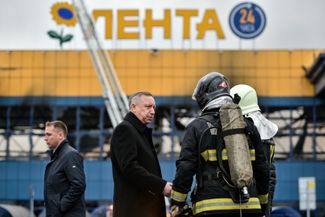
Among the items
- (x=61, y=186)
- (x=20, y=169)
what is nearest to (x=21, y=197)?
(x=20, y=169)

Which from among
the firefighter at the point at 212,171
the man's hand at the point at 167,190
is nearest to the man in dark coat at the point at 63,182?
the man's hand at the point at 167,190

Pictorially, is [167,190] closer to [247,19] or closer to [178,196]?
[178,196]

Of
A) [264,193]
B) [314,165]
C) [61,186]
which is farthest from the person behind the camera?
[314,165]

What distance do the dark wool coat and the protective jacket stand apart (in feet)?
1.78

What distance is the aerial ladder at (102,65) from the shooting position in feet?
123

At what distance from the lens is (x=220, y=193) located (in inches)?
221

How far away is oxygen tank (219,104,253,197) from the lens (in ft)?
18.4

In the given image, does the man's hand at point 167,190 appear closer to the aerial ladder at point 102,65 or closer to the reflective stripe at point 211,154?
the reflective stripe at point 211,154

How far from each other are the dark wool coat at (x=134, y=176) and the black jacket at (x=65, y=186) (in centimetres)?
140

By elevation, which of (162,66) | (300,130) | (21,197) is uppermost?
(162,66)

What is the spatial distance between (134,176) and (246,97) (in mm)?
1223

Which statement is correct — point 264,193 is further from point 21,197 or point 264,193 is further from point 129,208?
point 21,197

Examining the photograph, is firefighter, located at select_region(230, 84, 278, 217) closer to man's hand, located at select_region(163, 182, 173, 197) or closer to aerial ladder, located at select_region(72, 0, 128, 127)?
man's hand, located at select_region(163, 182, 173, 197)

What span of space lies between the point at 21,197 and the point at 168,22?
12.9 meters
